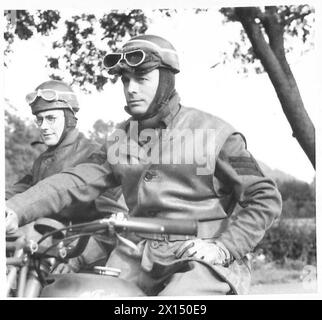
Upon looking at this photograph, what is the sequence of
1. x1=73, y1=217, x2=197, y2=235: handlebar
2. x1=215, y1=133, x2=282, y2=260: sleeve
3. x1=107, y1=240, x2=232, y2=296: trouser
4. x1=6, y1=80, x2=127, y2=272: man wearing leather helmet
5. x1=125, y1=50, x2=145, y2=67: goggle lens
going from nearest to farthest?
x1=73, y1=217, x2=197, y2=235: handlebar < x1=107, y1=240, x2=232, y2=296: trouser < x1=215, y1=133, x2=282, y2=260: sleeve < x1=125, y1=50, x2=145, y2=67: goggle lens < x1=6, y1=80, x2=127, y2=272: man wearing leather helmet

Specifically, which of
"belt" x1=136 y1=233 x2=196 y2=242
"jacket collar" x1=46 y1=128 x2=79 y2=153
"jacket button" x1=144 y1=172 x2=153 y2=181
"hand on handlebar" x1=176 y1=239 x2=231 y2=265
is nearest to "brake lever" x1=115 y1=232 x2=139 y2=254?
"belt" x1=136 y1=233 x2=196 y2=242

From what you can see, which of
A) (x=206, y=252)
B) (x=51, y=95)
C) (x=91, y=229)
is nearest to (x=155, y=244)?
(x=206, y=252)

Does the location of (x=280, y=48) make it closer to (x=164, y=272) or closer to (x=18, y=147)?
(x=164, y=272)

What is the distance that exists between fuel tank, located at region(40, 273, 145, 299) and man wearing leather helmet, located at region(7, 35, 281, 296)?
242 millimetres

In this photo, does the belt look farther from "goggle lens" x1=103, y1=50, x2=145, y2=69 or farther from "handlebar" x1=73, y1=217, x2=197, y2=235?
"goggle lens" x1=103, y1=50, x2=145, y2=69

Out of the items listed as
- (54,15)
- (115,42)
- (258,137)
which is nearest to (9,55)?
(54,15)

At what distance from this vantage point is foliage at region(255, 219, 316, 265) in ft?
16.1

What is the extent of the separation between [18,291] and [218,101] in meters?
1.76

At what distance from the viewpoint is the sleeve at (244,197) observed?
15.2 feet

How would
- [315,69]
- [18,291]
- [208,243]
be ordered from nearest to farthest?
[18,291], [208,243], [315,69]

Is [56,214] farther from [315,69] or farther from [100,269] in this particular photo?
[315,69]

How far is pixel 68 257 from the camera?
4.39 metres

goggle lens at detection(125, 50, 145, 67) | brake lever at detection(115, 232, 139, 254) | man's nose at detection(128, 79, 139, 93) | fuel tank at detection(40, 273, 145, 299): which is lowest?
fuel tank at detection(40, 273, 145, 299)

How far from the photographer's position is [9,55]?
496 centimetres
